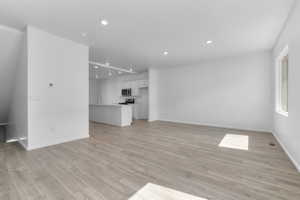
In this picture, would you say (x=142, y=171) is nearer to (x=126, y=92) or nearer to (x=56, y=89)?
(x=56, y=89)

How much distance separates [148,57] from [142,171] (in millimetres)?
4359

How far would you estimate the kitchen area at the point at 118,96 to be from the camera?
622cm

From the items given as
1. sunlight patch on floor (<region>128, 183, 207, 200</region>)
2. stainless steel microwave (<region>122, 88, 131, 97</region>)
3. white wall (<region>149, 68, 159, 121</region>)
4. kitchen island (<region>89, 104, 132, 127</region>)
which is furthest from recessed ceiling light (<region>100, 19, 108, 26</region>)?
stainless steel microwave (<region>122, 88, 131, 97</region>)

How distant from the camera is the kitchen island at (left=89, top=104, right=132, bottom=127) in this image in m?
6.00

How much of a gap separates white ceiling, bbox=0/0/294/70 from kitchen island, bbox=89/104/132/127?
9.02 ft

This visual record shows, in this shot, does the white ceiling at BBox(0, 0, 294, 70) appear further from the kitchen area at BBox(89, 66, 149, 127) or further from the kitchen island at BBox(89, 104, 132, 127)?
the kitchen area at BBox(89, 66, 149, 127)

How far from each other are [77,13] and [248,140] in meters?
Answer: 5.22

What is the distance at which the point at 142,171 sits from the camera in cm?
224

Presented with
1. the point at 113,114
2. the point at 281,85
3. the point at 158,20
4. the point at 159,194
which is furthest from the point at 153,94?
the point at 159,194

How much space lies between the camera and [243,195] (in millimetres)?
1673

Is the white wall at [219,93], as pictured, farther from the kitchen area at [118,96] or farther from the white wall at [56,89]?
the white wall at [56,89]

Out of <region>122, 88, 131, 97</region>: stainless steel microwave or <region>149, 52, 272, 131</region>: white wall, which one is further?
<region>122, 88, 131, 97</region>: stainless steel microwave

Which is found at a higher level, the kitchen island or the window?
the window

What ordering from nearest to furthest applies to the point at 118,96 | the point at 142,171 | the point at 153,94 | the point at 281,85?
the point at 142,171 → the point at 281,85 → the point at 153,94 → the point at 118,96
